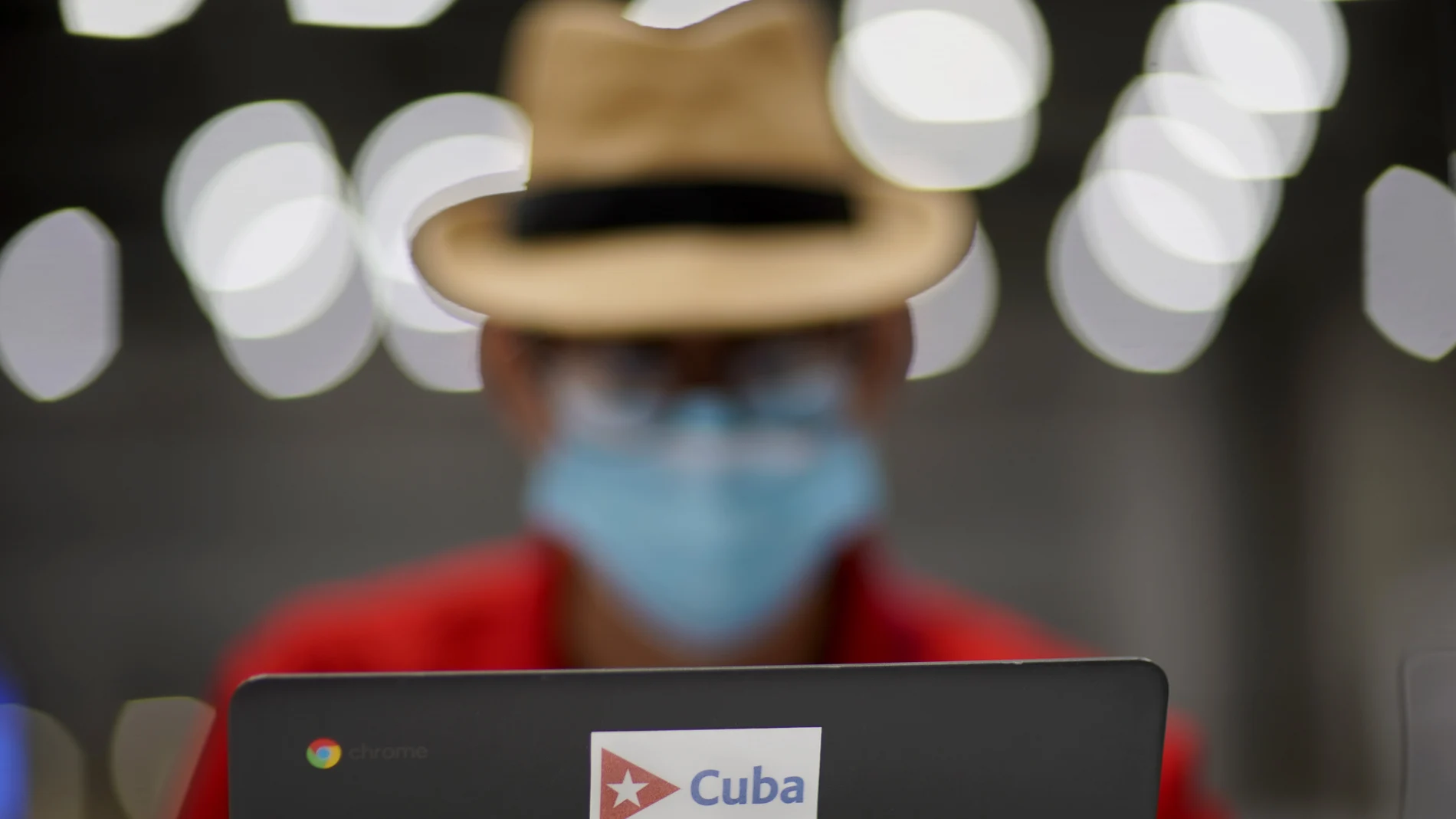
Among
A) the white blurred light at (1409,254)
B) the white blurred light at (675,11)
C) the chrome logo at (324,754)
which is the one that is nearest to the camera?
the chrome logo at (324,754)

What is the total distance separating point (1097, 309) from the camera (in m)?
1.89

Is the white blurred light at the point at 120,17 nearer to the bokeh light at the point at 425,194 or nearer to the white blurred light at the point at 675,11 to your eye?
the bokeh light at the point at 425,194

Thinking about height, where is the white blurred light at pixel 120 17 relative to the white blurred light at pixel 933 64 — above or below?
above

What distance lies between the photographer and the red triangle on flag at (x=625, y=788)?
622 millimetres

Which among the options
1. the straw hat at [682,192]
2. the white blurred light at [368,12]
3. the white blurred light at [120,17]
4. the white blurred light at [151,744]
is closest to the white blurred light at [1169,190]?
the straw hat at [682,192]

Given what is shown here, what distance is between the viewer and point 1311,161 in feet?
6.39

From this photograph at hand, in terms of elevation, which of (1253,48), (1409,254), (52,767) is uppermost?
(1253,48)

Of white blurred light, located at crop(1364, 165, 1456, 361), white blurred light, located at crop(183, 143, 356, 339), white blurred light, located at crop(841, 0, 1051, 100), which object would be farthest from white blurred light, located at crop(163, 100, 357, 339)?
white blurred light, located at crop(1364, 165, 1456, 361)

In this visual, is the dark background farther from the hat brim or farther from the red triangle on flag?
the red triangle on flag

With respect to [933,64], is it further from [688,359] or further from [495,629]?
[495,629]

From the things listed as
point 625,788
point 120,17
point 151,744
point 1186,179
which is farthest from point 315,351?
point 1186,179

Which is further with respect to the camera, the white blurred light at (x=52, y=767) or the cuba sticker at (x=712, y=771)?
the white blurred light at (x=52, y=767)

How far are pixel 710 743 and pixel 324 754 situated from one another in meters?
0.21

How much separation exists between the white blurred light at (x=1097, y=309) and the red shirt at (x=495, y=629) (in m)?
0.49
